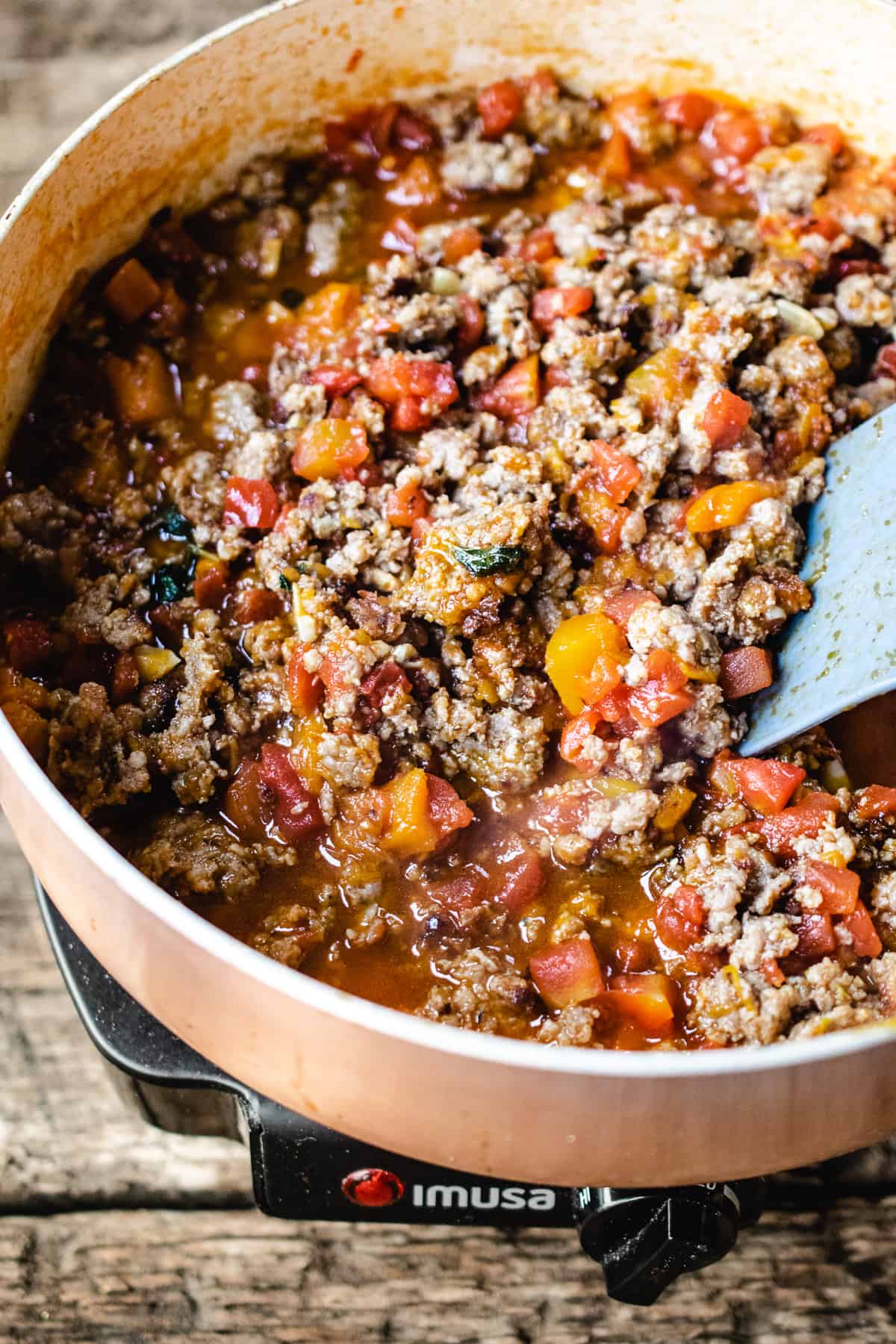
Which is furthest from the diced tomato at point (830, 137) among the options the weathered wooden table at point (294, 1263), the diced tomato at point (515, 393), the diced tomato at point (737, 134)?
the weathered wooden table at point (294, 1263)

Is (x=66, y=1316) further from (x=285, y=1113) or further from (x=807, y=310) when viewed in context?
(x=807, y=310)

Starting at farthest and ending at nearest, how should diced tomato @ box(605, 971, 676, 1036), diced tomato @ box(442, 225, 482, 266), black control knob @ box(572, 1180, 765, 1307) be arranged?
diced tomato @ box(442, 225, 482, 266) → diced tomato @ box(605, 971, 676, 1036) → black control knob @ box(572, 1180, 765, 1307)

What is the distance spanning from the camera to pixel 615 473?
2.57 m

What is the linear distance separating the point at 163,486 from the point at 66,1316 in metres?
1.76

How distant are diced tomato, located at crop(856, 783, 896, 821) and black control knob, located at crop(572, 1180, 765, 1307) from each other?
0.74m

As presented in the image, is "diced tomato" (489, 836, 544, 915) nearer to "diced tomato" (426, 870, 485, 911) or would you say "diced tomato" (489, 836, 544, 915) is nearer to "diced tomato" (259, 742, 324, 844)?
"diced tomato" (426, 870, 485, 911)

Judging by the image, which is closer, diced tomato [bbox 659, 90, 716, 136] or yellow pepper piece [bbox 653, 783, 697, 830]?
yellow pepper piece [bbox 653, 783, 697, 830]

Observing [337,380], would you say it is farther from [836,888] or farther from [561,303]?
[836,888]

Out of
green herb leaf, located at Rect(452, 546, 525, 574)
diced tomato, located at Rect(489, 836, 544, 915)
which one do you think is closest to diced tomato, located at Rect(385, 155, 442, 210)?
green herb leaf, located at Rect(452, 546, 525, 574)

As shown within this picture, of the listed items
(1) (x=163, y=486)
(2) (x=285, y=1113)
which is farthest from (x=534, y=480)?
(2) (x=285, y=1113)

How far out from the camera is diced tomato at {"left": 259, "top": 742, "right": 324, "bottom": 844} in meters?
2.44

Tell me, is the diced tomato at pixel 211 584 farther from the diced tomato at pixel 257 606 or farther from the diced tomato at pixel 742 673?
the diced tomato at pixel 742 673

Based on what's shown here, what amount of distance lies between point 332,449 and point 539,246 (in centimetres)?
78

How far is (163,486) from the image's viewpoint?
8.90 ft
